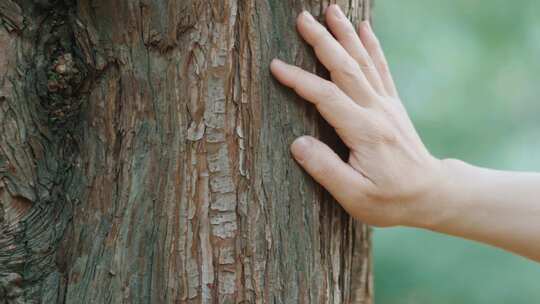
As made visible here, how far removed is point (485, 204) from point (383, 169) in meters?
0.20

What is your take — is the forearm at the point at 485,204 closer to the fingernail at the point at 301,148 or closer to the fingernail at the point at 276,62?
the fingernail at the point at 301,148

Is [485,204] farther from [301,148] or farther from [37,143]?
[37,143]

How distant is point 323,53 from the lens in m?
1.15

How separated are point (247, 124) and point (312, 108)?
0.12 m

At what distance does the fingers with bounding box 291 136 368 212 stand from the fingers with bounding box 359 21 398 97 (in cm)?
18

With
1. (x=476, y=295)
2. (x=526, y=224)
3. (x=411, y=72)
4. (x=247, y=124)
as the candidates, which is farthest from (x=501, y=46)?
(x=247, y=124)

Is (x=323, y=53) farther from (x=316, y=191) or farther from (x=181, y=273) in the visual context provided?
(x=181, y=273)

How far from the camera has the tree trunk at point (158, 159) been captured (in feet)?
3.67

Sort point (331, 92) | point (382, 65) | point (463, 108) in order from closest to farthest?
point (331, 92)
point (382, 65)
point (463, 108)

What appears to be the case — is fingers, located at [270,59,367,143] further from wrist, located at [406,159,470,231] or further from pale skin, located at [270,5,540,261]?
wrist, located at [406,159,470,231]

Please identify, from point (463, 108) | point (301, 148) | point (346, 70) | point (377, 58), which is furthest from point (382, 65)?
point (463, 108)

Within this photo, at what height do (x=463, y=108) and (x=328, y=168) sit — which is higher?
(x=463, y=108)

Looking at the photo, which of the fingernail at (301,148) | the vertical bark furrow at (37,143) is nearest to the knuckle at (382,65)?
the fingernail at (301,148)

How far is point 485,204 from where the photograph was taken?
118 centimetres
